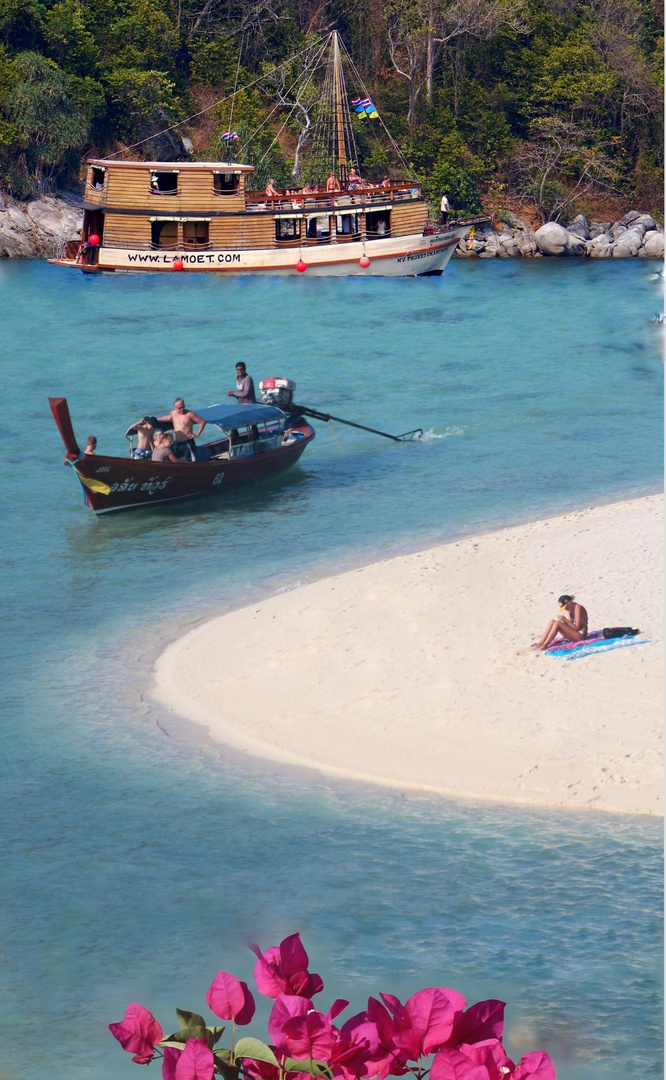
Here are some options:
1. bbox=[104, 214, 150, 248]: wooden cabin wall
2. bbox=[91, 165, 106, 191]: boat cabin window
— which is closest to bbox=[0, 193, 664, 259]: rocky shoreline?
bbox=[91, 165, 106, 191]: boat cabin window

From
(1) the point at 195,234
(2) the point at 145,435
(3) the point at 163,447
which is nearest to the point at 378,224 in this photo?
(1) the point at 195,234

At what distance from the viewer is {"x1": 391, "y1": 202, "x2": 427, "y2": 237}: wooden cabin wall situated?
59.8 metres

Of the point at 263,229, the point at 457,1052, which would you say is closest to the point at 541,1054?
the point at 457,1052

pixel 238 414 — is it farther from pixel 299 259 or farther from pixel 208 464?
pixel 299 259

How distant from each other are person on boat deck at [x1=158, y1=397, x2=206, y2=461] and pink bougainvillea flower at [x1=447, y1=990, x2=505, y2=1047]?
2360 cm

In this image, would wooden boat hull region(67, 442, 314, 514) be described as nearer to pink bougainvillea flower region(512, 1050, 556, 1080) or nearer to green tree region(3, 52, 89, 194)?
pink bougainvillea flower region(512, 1050, 556, 1080)

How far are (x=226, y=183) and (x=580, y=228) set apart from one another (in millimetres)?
20373

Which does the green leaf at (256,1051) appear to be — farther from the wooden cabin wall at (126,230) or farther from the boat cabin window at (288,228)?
the boat cabin window at (288,228)

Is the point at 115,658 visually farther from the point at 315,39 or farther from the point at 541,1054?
the point at 315,39

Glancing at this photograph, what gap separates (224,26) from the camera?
241 ft

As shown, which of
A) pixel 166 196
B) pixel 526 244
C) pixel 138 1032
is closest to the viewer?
pixel 138 1032

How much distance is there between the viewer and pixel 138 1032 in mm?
3572

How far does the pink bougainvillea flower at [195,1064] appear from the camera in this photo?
10.9 feet

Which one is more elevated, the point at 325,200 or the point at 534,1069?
the point at 325,200
